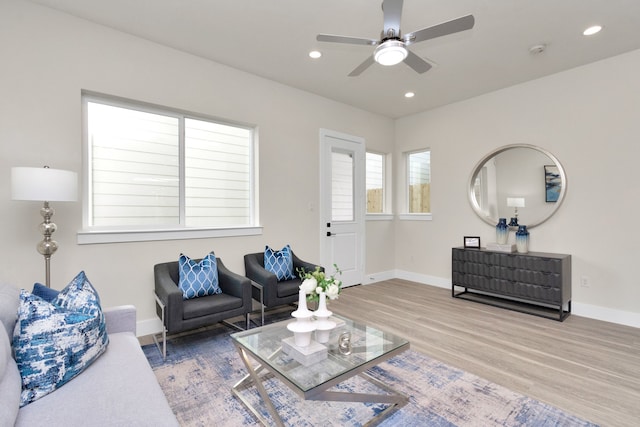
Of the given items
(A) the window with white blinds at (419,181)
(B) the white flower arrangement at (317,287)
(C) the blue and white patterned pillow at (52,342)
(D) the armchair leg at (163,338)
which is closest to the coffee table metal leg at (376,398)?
(B) the white flower arrangement at (317,287)

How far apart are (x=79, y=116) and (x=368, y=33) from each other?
2.77m

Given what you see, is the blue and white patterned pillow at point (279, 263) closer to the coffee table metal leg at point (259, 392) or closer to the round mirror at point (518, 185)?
the coffee table metal leg at point (259, 392)

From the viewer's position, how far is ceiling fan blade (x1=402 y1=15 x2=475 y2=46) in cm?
200

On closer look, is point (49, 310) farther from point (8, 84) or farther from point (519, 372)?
point (519, 372)

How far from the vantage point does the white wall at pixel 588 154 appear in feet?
11.3

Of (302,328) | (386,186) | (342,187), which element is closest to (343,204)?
(342,187)

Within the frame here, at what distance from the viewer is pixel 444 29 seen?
6.91 feet

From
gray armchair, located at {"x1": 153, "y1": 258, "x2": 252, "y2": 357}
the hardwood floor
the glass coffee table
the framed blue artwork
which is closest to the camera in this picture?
the glass coffee table

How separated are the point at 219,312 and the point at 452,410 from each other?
1971mm

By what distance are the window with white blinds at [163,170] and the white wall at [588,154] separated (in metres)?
3.46

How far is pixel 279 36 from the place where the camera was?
3.09 metres

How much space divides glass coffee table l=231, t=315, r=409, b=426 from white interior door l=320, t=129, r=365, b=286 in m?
2.47

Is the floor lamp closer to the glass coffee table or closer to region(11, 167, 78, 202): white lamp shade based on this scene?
region(11, 167, 78, 202): white lamp shade

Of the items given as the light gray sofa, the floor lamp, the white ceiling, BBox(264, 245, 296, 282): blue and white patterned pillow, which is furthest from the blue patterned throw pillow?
the white ceiling
